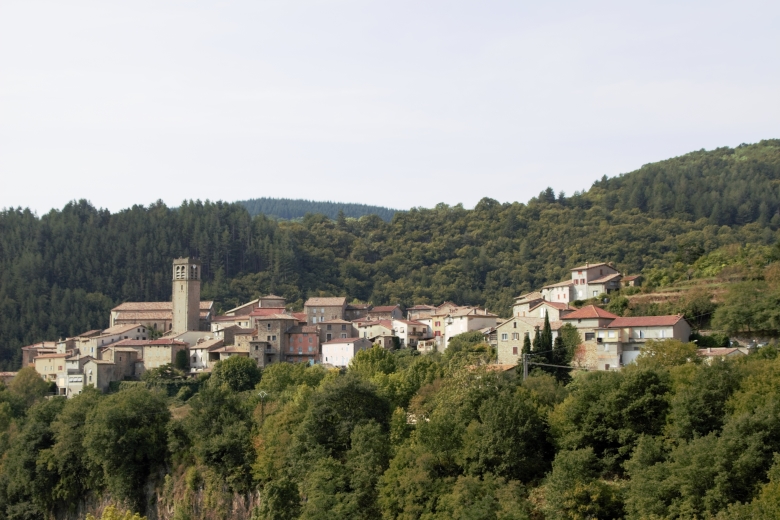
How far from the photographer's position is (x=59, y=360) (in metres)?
84.7

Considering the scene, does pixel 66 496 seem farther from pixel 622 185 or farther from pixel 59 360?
pixel 622 185

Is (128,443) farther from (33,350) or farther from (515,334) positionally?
(33,350)

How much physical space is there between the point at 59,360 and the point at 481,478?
1953 inches

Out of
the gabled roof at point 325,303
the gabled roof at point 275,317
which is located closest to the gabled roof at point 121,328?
the gabled roof at point 275,317

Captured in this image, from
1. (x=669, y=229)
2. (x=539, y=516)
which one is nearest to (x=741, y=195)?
(x=669, y=229)

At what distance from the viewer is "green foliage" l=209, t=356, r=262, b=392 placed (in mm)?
71625

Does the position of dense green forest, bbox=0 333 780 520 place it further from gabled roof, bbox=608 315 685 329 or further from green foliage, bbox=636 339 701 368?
gabled roof, bbox=608 315 685 329

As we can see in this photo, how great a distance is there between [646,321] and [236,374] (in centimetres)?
2803

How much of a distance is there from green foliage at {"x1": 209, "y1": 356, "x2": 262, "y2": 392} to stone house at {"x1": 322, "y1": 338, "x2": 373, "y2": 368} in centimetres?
686

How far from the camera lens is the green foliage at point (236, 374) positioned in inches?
2820

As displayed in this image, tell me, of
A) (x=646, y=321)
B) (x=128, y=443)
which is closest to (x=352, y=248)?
(x=128, y=443)

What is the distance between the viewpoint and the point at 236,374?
236ft

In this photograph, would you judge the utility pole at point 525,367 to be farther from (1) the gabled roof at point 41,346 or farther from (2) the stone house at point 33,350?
(1) the gabled roof at point 41,346

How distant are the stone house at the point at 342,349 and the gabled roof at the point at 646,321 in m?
23.3
